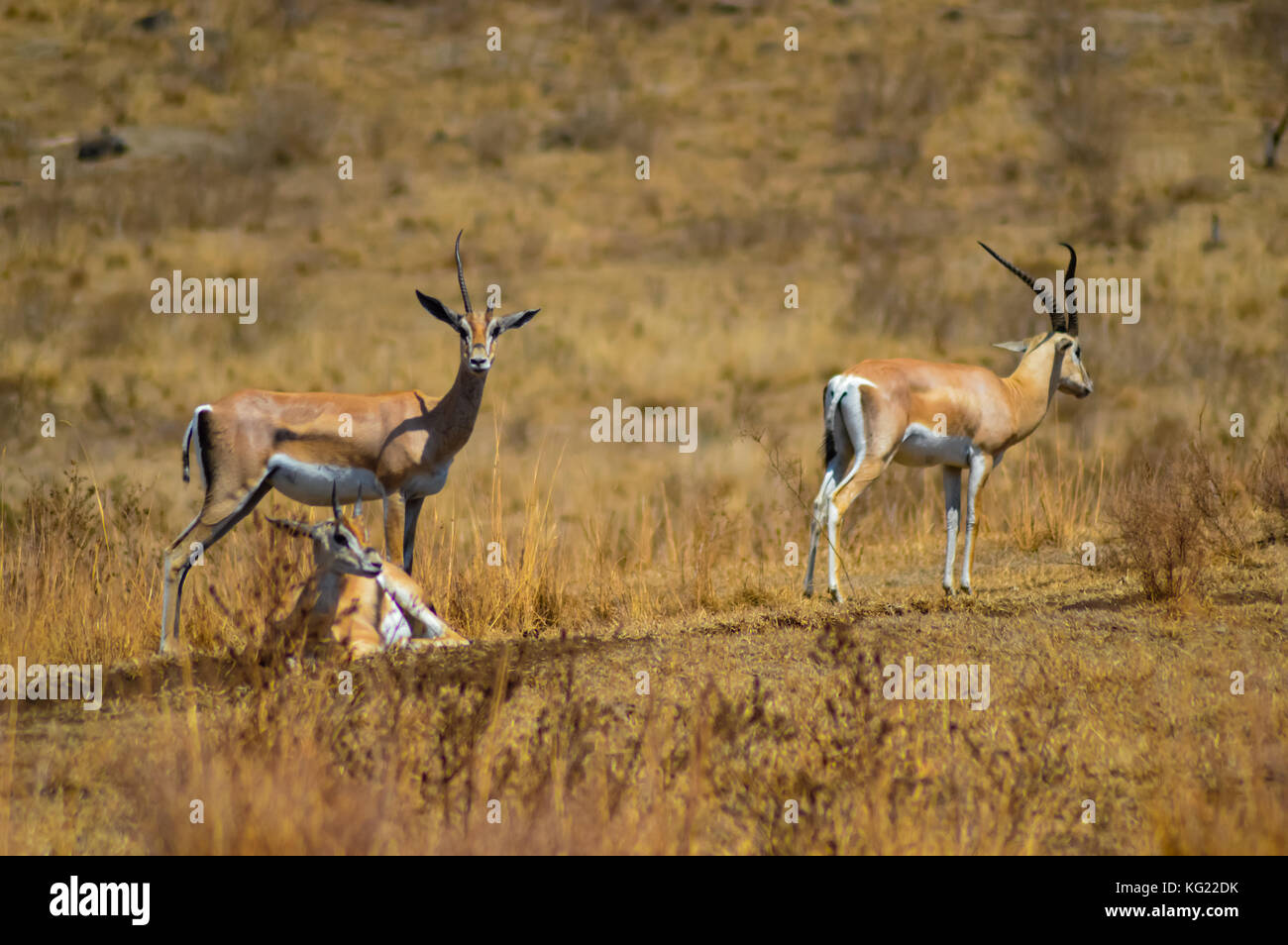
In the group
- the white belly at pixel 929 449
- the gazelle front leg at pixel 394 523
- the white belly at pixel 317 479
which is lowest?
the gazelle front leg at pixel 394 523

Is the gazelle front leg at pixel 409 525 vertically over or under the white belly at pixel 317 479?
under

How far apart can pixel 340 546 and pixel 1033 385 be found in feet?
18.4

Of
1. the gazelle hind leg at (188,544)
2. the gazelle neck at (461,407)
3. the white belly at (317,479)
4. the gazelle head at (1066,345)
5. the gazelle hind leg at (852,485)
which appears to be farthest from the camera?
the gazelle head at (1066,345)

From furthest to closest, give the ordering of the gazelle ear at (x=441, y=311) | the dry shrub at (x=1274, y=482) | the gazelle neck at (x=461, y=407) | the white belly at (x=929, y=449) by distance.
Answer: the dry shrub at (x=1274, y=482) < the white belly at (x=929, y=449) < the gazelle neck at (x=461, y=407) < the gazelle ear at (x=441, y=311)

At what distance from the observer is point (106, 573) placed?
32.8 feet

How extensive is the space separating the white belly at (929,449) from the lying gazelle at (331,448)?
9.24 ft

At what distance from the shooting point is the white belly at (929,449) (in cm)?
1005

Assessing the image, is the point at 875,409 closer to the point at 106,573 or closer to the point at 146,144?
the point at 106,573

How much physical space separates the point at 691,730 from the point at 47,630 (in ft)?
14.6

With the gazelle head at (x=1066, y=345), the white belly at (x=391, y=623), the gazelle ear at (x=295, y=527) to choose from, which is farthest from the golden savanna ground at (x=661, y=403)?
the gazelle head at (x=1066, y=345)

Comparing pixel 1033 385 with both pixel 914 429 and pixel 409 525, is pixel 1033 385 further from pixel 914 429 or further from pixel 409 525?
pixel 409 525

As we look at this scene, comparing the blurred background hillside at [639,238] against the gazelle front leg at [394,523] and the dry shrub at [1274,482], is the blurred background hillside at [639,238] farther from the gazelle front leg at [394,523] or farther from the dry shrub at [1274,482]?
the dry shrub at [1274,482]
